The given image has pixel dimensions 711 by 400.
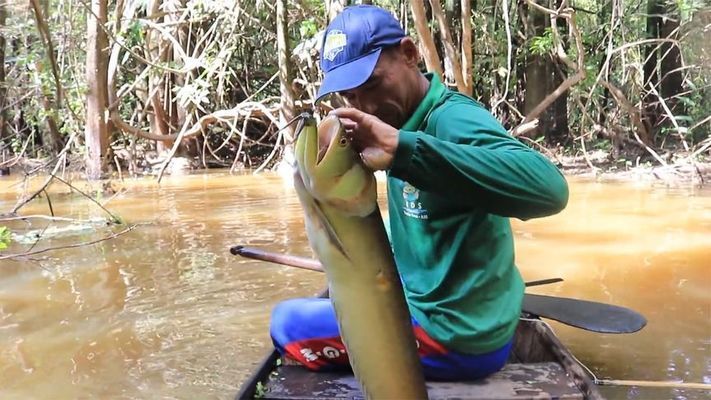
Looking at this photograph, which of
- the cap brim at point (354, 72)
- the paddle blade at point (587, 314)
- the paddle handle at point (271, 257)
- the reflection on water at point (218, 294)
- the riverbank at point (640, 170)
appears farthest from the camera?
the riverbank at point (640, 170)

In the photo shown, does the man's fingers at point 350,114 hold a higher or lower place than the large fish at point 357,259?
higher

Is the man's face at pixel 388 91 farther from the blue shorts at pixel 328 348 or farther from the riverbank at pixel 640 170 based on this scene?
the riverbank at pixel 640 170

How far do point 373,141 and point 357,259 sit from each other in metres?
0.24

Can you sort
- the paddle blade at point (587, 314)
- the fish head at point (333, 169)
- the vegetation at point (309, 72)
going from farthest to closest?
the vegetation at point (309, 72) → the paddle blade at point (587, 314) → the fish head at point (333, 169)

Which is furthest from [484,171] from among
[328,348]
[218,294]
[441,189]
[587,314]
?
[218,294]

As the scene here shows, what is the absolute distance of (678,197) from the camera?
8102 mm

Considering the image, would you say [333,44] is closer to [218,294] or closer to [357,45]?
[357,45]

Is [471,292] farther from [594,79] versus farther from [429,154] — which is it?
[594,79]

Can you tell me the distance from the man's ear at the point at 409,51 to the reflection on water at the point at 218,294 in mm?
1601

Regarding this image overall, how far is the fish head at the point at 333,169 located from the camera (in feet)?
4.55

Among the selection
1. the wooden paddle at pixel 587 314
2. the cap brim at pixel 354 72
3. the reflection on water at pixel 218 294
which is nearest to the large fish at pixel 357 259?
the cap brim at pixel 354 72

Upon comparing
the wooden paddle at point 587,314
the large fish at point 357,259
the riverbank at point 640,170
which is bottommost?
the riverbank at point 640,170

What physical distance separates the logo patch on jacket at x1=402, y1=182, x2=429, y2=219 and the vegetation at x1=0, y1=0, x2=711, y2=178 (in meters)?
7.66

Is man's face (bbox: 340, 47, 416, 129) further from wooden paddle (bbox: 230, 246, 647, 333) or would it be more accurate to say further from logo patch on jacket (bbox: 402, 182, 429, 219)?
wooden paddle (bbox: 230, 246, 647, 333)
